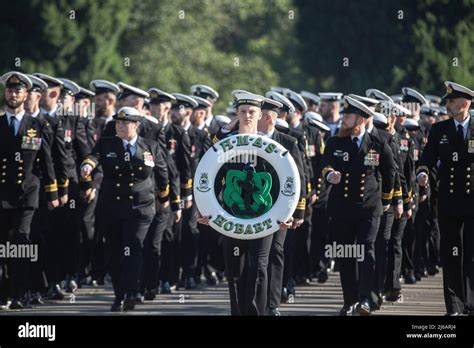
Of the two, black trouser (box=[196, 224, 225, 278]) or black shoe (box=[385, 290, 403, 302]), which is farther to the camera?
black trouser (box=[196, 224, 225, 278])

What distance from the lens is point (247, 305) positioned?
15117mm

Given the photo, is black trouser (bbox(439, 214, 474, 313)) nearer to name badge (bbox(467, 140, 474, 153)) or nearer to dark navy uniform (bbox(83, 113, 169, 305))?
name badge (bbox(467, 140, 474, 153))

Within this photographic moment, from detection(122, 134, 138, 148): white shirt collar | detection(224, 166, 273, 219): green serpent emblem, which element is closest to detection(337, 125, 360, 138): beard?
detection(224, 166, 273, 219): green serpent emblem

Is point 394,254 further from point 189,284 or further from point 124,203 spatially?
point 124,203

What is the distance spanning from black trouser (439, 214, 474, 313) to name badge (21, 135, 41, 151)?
4.57 m

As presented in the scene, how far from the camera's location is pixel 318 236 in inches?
851

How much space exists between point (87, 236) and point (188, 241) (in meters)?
1.39

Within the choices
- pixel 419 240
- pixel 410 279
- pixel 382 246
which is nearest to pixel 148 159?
pixel 382 246

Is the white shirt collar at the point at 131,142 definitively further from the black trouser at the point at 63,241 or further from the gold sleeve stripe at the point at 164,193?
the black trouser at the point at 63,241

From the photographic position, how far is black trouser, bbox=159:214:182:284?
65.6ft

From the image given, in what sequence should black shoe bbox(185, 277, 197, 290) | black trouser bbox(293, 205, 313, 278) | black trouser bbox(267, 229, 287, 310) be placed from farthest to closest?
black trouser bbox(293, 205, 313, 278)
black shoe bbox(185, 277, 197, 290)
black trouser bbox(267, 229, 287, 310)
